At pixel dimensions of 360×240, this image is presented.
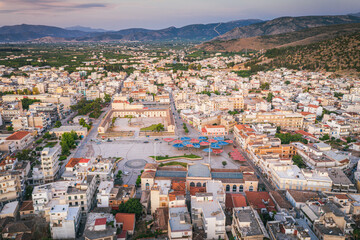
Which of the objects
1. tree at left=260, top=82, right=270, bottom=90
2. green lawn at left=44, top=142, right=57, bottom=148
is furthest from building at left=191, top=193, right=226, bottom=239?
tree at left=260, top=82, right=270, bottom=90

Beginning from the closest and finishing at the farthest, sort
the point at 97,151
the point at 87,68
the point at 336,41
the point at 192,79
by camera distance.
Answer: the point at 97,151
the point at 192,79
the point at 336,41
the point at 87,68

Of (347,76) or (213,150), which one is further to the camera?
(347,76)

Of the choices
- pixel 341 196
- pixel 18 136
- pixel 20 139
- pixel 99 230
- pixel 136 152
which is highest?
pixel 18 136

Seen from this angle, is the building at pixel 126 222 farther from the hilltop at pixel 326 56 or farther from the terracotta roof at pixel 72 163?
the hilltop at pixel 326 56

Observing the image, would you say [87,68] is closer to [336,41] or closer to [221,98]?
[221,98]

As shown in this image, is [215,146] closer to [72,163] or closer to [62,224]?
[72,163]

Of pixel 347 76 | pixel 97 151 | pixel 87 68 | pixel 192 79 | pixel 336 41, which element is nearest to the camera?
pixel 97 151

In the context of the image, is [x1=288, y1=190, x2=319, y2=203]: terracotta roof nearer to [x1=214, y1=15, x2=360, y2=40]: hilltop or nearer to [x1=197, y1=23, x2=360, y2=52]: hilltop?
[x1=197, y1=23, x2=360, y2=52]: hilltop

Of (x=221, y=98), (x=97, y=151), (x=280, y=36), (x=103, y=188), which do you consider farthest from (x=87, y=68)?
(x=280, y=36)

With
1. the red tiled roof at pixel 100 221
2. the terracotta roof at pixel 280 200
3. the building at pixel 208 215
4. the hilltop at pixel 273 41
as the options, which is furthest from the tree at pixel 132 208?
the hilltop at pixel 273 41

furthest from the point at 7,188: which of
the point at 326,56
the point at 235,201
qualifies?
the point at 326,56
